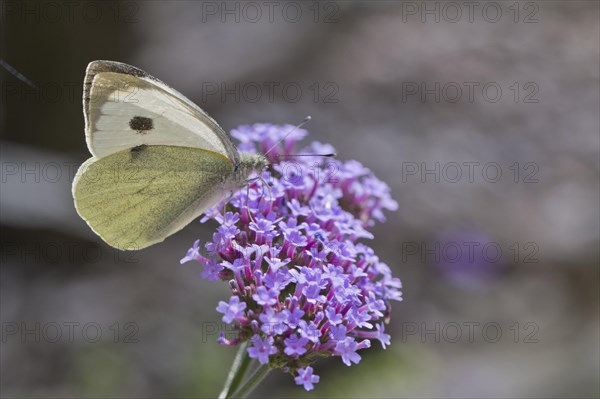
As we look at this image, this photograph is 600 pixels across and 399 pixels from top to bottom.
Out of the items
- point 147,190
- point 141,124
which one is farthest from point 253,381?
point 141,124

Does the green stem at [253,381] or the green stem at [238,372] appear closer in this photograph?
the green stem at [253,381]

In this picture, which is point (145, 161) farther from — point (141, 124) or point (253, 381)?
point (253, 381)

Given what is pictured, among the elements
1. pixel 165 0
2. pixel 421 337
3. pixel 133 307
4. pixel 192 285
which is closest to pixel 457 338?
pixel 421 337

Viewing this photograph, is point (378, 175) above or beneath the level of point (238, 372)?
above

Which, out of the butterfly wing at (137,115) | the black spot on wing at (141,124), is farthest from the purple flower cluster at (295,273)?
the black spot on wing at (141,124)

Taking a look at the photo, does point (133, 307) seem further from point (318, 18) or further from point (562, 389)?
point (318, 18)

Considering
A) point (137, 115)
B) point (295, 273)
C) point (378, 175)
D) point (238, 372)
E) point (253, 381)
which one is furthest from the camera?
point (378, 175)

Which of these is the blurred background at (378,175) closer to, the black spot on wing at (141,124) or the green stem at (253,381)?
the green stem at (253,381)
